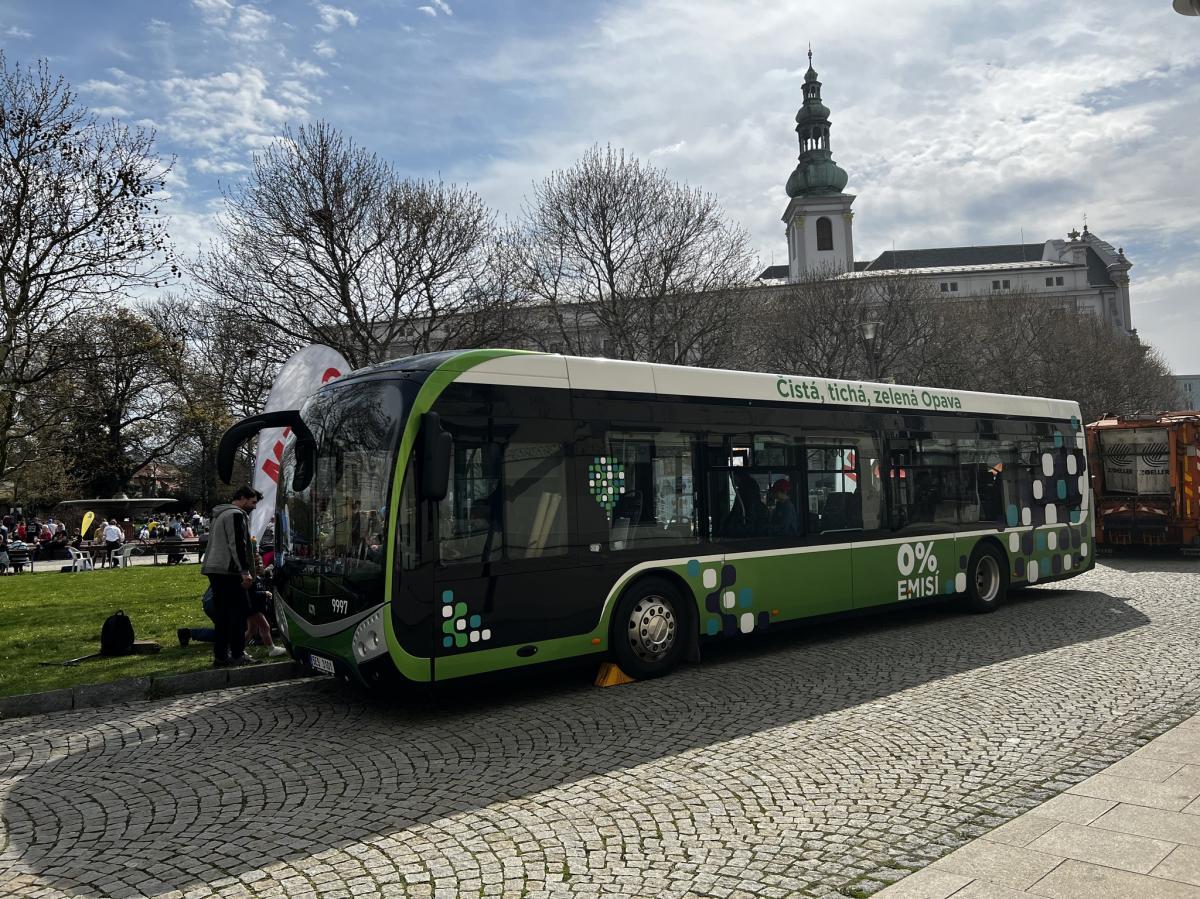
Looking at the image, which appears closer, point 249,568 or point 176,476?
point 249,568

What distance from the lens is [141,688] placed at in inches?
333

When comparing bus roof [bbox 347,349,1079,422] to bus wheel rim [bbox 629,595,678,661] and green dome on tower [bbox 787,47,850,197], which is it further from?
green dome on tower [bbox 787,47,850,197]

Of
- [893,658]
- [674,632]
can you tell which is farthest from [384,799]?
[893,658]

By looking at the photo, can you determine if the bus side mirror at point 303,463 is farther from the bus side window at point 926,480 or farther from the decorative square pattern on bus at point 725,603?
the bus side window at point 926,480

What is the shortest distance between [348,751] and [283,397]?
7.09 metres

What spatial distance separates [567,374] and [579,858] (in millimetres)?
4754

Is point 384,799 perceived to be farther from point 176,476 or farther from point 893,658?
point 176,476

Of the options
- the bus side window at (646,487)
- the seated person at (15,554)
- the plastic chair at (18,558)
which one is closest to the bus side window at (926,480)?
the bus side window at (646,487)

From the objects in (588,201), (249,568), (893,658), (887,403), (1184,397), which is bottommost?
(893,658)

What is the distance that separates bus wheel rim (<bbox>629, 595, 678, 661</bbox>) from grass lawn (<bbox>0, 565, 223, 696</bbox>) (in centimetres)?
436

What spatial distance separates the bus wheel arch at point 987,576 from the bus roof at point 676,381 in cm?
191

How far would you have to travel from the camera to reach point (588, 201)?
30062 millimetres

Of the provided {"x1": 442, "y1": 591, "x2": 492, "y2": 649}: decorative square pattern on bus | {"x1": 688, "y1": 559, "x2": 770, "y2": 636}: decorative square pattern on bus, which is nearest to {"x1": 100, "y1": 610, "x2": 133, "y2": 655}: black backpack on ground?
{"x1": 442, "y1": 591, "x2": 492, "y2": 649}: decorative square pattern on bus

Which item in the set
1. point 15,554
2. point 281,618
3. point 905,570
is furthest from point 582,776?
point 15,554
